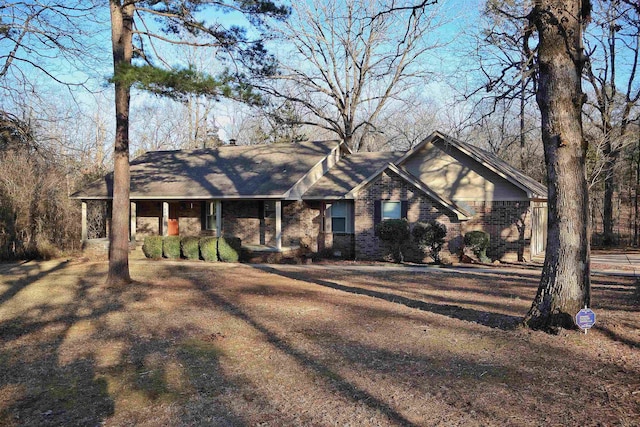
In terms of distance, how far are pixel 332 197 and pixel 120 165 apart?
9.13m

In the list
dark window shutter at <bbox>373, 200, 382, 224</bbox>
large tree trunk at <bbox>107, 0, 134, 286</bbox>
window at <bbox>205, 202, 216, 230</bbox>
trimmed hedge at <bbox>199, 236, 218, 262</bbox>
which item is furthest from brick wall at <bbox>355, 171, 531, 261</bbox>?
large tree trunk at <bbox>107, 0, 134, 286</bbox>

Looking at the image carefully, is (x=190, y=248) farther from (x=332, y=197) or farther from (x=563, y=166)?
(x=563, y=166)

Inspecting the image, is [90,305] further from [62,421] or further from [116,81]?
[62,421]

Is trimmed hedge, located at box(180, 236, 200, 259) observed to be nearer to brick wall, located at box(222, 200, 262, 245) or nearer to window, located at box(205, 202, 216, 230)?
brick wall, located at box(222, 200, 262, 245)

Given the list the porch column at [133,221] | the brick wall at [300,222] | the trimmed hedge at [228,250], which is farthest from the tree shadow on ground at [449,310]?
the porch column at [133,221]

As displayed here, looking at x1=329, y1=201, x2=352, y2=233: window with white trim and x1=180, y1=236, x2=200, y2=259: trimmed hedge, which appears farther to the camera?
x1=329, y1=201, x2=352, y2=233: window with white trim

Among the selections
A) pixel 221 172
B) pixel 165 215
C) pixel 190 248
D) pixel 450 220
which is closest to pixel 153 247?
pixel 190 248

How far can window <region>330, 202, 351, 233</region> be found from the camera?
1967 centimetres

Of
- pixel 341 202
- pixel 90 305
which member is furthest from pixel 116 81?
pixel 341 202

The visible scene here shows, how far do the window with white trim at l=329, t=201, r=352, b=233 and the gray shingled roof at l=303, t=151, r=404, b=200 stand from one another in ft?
2.14

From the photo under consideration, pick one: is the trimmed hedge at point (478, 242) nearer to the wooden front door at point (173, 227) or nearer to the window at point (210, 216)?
the window at point (210, 216)

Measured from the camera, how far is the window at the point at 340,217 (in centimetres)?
1967

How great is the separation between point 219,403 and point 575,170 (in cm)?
551

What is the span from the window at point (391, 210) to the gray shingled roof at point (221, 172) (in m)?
3.56
